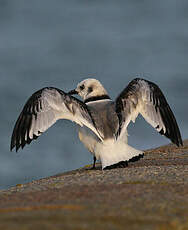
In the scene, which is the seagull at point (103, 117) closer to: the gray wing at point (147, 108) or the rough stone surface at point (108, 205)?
the gray wing at point (147, 108)

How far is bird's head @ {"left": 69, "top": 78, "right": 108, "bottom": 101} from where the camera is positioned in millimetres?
8906

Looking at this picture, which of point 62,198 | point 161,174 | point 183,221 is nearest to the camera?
point 183,221

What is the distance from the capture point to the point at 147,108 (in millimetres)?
8109

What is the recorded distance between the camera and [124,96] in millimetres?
7902

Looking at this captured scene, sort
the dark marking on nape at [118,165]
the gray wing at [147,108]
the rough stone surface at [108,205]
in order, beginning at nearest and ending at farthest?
the rough stone surface at [108,205] < the dark marking on nape at [118,165] < the gray wing at [147,108]

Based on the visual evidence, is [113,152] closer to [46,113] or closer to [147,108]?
[147,108]

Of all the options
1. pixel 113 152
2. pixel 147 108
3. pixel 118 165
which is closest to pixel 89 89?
pixel 147 108

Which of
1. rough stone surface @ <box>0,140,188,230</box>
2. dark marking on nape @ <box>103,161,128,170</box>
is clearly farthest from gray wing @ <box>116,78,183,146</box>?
rough stone surface @ <box>0,140,188,230</box>

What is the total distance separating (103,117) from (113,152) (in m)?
0.60

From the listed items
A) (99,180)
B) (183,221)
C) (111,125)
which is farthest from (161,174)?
(183,221)

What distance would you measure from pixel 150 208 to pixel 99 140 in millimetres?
3924

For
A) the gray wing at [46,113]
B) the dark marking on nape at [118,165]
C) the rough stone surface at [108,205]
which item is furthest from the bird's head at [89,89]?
the rough stone surface at [108,205]

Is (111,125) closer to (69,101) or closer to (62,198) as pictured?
(69,101)

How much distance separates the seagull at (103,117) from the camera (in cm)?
771
